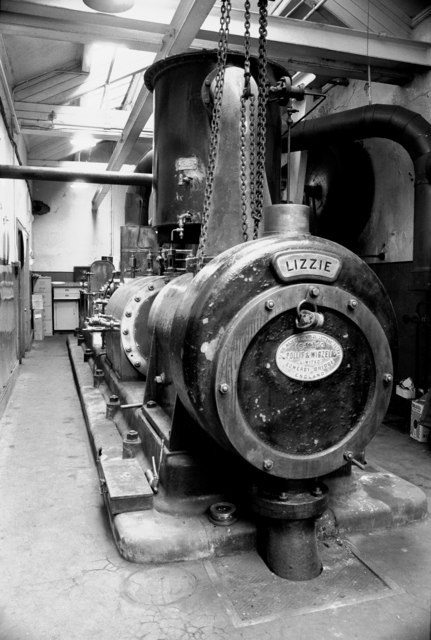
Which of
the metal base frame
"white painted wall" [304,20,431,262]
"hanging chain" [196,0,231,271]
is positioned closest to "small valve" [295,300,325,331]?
"hanging chain" [196,0,231,271]

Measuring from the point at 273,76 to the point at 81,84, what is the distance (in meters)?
3.22

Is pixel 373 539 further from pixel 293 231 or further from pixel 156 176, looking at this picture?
pixel 156 176

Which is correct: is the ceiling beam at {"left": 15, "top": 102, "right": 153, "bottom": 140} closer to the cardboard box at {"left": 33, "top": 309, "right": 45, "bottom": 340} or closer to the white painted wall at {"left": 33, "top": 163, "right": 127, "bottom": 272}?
the cardboard box at {"left": 33, "top": 309, "right": 45, "bottom": 340}

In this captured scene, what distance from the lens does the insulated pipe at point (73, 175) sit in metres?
3.40

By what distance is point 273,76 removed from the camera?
2.87m

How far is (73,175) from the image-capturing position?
3502 mm

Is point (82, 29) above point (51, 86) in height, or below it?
below

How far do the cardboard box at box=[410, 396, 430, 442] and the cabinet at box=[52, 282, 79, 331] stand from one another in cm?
699

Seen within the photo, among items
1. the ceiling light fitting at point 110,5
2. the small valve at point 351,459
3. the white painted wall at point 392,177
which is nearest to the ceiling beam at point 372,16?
the white painted wall at point 392,177

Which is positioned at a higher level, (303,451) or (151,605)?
(303,451)

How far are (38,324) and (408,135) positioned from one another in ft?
20.4

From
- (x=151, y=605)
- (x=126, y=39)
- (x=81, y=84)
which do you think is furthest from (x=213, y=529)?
(x=81, y=84)

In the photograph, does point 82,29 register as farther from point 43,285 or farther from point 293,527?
point 43,285

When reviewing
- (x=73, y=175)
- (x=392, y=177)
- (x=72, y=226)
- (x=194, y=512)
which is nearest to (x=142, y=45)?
(x=73, y=175)
